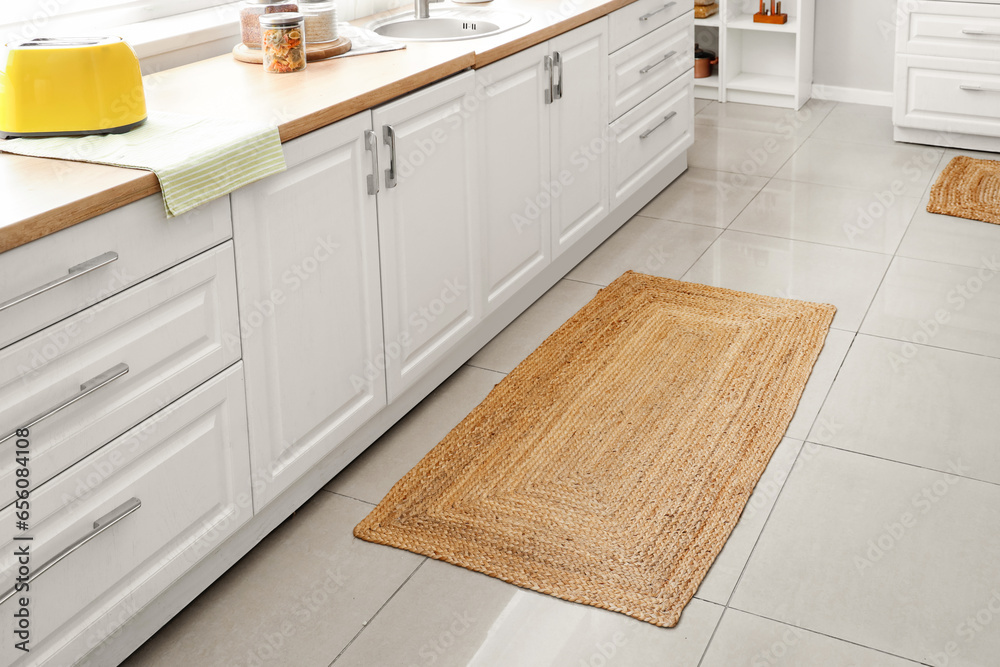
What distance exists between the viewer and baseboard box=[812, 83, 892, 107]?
5.03 meters

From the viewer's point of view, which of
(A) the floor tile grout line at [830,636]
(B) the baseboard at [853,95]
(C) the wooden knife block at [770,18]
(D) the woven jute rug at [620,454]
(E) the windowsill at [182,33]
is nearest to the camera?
(A) the floor tile grout line at [830,636]

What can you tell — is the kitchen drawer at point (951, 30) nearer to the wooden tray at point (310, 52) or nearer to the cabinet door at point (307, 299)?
the wooden tray at point (310, 52)

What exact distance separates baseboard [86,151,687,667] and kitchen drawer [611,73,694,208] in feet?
0.46

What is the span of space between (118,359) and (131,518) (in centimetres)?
28

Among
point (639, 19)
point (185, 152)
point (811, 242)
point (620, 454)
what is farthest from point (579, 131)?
point (185, 152)

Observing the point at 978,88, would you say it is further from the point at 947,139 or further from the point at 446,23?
the point at 446,23

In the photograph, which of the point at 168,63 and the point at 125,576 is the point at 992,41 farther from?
the point at 125,576

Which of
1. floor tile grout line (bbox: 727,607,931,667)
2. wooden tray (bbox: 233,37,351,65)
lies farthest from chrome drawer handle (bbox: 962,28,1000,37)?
floor tile grout line (bbox: 727,607,931,667)

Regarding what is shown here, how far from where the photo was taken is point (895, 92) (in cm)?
439

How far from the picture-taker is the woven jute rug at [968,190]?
370cm

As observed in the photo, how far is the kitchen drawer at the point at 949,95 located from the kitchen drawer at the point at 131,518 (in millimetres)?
3513

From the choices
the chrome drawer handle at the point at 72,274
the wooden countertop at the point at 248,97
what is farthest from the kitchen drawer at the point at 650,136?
the chrome drawer handle at the point at 72,274

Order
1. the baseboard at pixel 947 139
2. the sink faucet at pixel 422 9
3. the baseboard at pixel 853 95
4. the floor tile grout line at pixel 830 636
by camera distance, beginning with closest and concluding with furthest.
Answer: the floor tile grout line at pixel 830 636, the sink faucet at pixel 422 9, the baseboard at pixel 947 139, the baseboard at pixel 853 95

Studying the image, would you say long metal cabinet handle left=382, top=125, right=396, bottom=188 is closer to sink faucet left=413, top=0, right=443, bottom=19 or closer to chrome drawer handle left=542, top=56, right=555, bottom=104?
chrome drawer handle left=542, top=56, right=555, bottom=104
